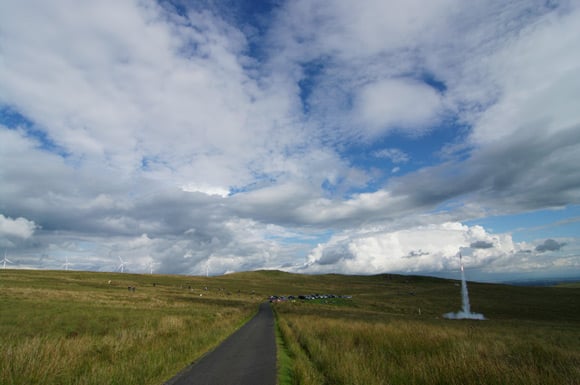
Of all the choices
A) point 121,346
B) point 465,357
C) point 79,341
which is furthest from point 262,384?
point 79,341

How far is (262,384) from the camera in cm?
1027

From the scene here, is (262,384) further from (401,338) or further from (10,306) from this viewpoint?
(10,306)

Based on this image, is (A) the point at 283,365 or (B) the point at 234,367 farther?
(A) the point at 283,365

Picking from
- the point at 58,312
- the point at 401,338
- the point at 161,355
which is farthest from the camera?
the point at 58,312

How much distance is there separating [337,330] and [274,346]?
5.24 m

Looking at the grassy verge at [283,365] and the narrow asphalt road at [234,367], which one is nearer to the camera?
the narrow asphalt road at [234,367]

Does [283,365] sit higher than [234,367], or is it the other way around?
[234,367]

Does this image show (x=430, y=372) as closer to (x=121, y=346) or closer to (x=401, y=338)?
(x=401, y=338)

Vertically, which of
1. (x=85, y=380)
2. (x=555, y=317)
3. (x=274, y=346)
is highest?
(x=85, y=380)

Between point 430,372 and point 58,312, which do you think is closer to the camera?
point 430,372

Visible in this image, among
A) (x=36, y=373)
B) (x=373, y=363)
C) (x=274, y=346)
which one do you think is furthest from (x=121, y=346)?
(x=373, y=363)

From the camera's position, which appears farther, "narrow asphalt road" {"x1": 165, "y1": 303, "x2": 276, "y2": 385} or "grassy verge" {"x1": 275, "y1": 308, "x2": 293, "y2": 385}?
"grassy verge" {"x1": 275, "y1": 308, "x2": 293, "y2": 385}

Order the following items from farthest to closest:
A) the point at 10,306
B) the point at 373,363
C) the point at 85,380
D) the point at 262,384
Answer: the point at 10,306, the point at 373,363, the point at 262,384, the point at 85,380

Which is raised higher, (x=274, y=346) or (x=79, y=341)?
(x=79, y=341)
